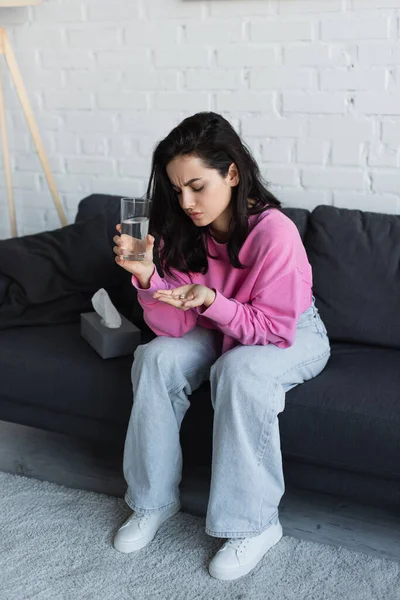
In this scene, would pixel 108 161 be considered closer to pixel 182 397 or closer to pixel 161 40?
pixel 161 40

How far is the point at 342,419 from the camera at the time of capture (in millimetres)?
1774

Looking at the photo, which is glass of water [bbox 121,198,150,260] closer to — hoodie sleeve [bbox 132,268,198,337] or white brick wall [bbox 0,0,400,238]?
hoodie sleeve [bbox 132,268,198,337]

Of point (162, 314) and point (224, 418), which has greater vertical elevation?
point (162, 314)

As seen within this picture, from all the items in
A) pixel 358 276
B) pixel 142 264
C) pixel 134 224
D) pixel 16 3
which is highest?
pixel 16 3

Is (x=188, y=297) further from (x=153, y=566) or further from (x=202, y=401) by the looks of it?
(x=153, y=566)

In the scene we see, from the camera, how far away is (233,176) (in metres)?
1.88

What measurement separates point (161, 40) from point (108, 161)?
1.47 ft

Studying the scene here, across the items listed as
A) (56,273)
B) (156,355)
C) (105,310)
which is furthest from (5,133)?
(156,355)

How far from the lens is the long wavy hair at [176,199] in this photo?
1831 millimetres

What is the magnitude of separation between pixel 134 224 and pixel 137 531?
0.69 m

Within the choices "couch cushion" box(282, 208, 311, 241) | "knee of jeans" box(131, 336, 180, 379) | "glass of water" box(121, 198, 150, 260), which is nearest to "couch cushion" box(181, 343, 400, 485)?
"knee of jeans" box(131, 336, 180, 379)

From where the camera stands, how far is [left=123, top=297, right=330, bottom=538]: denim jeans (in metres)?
1.73

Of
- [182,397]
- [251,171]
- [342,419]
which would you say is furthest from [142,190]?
[342,419]

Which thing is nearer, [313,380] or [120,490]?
[313,380]
